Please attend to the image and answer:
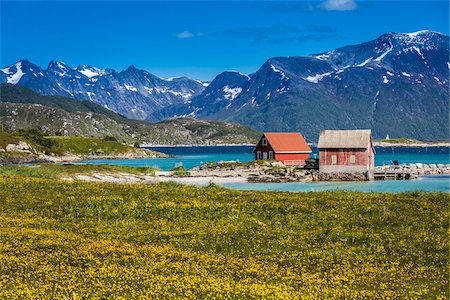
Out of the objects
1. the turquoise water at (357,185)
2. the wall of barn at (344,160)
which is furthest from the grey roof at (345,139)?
the turquoise water at (357,185)

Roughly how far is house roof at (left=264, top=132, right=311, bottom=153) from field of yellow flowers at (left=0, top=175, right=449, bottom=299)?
82.3m

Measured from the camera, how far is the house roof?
126000 millimetres

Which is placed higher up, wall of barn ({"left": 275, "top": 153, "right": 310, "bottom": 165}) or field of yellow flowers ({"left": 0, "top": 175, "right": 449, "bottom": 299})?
wall of barn ({"left": 275, "top": 153, "right": 310, "bottom": 165})

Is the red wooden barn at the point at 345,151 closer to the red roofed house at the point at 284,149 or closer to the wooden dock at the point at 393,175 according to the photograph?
the wooden dock at the point at 393,175

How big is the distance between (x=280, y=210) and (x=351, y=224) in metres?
5.70

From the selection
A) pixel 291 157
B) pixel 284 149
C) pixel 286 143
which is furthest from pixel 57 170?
pixel 286 143

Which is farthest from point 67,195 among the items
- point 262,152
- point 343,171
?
point 262,152

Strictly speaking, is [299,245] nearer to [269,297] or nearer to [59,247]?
[269,297]

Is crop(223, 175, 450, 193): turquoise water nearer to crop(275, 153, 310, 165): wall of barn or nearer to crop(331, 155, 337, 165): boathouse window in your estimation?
crop(331, 155, 337, 165): boathouse window

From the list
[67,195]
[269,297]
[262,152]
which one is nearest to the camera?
[269,297]

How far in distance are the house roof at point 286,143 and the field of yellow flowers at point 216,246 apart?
82.3m

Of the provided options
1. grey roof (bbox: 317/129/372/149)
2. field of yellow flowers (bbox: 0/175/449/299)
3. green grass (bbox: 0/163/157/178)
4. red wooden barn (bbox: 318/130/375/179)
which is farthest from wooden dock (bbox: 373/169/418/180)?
field of yellow flowers (bbox: 0/175/449/299)

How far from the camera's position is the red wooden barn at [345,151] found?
4181 inches

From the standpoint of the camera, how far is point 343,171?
10688 centimetres
